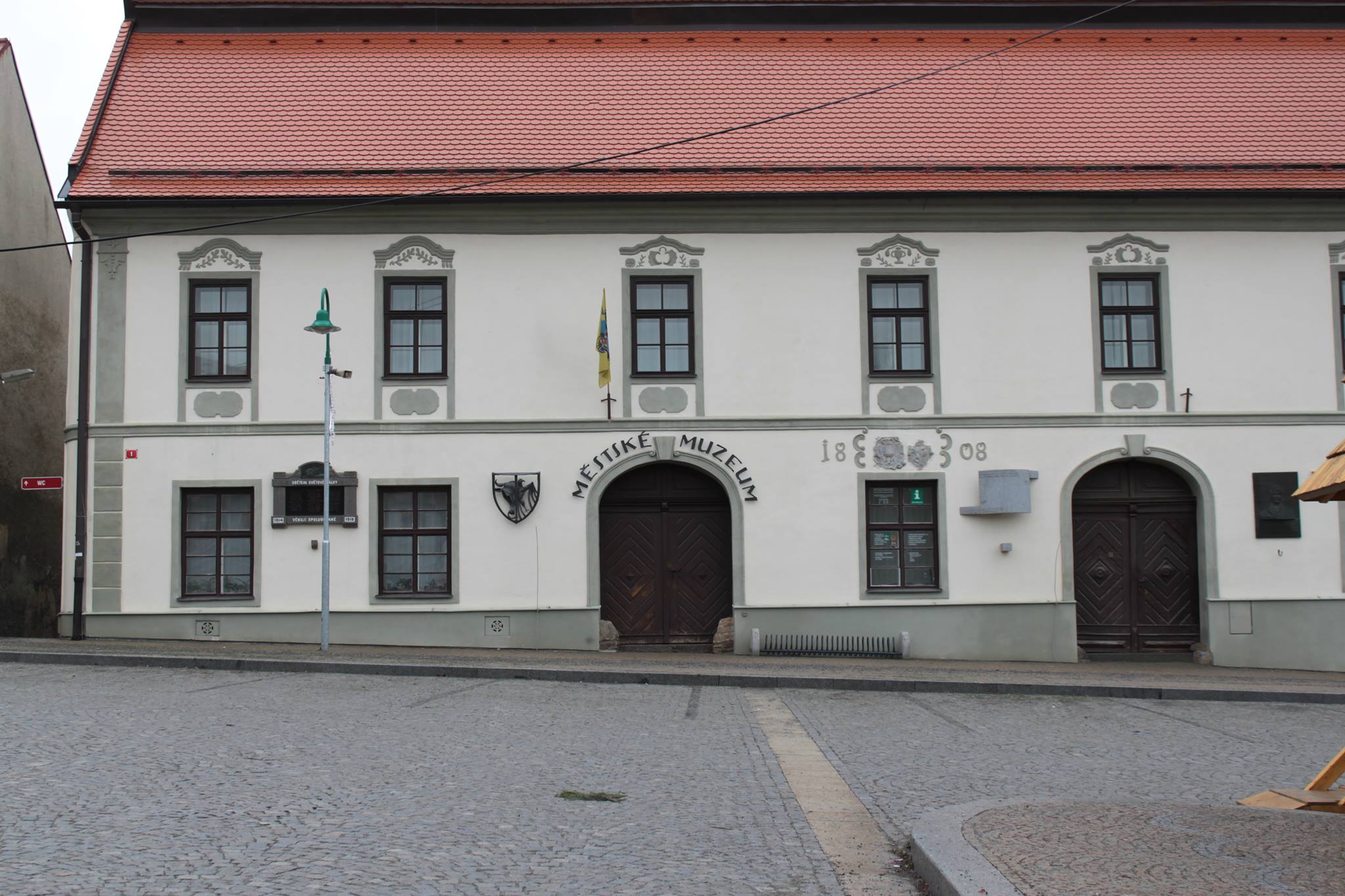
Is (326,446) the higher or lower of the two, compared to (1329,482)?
higher

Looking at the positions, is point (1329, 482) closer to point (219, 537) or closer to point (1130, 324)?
point (1130, 324)

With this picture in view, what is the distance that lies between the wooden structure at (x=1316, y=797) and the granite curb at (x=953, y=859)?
157cm

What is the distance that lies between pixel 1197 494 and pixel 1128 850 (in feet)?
49.3

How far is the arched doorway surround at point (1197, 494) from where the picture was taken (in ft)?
63.3

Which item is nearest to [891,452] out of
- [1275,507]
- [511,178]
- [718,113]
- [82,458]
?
[1275,507]

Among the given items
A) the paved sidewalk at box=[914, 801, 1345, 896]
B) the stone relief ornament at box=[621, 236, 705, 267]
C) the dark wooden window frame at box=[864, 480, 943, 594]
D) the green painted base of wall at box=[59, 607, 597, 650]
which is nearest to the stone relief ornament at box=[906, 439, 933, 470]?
the dark wooden window frame at box=[864, 480, 943, 594]

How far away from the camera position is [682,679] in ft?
51.0

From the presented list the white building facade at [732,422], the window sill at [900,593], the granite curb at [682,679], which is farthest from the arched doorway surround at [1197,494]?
the granite curb at [682,679]

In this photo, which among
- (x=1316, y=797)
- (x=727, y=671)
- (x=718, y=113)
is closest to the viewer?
(x=1316, y=797)

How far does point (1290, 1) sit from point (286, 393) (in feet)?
60.7

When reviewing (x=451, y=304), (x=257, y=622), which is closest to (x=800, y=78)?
(x=451, y=304)

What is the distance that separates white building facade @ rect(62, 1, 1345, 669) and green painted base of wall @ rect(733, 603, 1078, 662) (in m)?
0.06

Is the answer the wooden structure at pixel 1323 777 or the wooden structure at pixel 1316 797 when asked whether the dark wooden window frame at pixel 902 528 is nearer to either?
the wooden structure at pixel 1323 777

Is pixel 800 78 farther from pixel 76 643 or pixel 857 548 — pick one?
pixel 76 643
